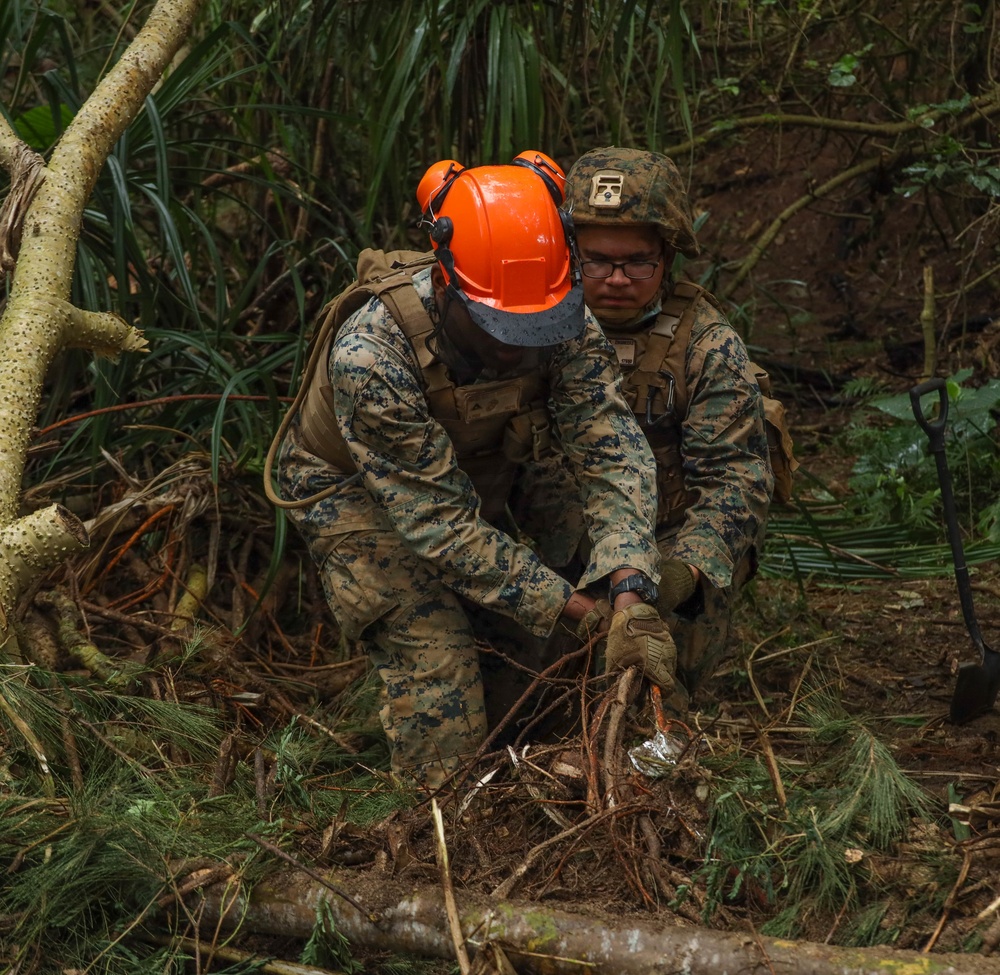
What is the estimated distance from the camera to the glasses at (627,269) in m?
3.28

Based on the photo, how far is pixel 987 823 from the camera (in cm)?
249

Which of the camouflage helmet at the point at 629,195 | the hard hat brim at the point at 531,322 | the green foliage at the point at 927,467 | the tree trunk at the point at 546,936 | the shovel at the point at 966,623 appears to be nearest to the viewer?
the tree trunk at the point at 546,936

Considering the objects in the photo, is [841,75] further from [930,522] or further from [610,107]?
[930,522]

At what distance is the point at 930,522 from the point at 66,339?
3.11 metres

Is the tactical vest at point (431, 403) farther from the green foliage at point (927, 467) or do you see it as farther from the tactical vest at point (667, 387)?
the green foliage at point (927, 467)

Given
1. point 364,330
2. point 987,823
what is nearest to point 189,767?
point 364,330

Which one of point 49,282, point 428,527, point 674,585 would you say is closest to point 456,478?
point 428,527

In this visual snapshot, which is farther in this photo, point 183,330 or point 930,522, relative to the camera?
point 930,522

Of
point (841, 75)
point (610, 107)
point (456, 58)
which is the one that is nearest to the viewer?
point (456, 58)

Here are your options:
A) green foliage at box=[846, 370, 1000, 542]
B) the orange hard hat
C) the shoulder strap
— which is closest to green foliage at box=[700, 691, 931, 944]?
the orange hard hat

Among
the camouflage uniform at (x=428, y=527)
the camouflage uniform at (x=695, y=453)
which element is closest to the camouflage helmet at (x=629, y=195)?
the camouflage uniform at (x=695, y=453)

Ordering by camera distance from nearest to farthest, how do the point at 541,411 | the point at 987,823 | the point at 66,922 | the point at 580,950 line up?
the point at 580,950
the point at 66,922
the point at 987,823
the point at 541,411

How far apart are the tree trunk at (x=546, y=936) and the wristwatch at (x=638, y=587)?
786mm

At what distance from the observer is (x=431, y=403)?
2932mm
